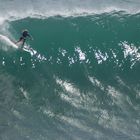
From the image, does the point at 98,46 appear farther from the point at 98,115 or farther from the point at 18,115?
the point at 18,115

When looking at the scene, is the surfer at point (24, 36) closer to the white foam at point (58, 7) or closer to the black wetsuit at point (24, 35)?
the black wetsuit at point (24, 35)

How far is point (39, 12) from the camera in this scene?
2592 centimetres

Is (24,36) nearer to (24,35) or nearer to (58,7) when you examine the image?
(24,35)

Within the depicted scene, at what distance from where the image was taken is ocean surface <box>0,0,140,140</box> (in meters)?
25.9

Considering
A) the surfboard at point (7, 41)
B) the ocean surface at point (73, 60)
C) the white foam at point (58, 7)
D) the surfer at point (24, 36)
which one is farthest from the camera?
the surfboard at point (7, 41)

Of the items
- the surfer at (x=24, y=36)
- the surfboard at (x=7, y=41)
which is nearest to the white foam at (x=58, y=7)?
the surfboard at (x=7, y=41)

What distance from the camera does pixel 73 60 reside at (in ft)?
89.8

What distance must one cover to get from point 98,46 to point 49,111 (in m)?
6.48

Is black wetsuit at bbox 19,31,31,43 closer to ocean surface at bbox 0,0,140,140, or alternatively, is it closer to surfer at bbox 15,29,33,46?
surfer at bbox 15,29,33,46

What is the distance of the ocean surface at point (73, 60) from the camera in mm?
25906

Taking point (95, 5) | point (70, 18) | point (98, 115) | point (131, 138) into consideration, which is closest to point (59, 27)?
point (70, 18)

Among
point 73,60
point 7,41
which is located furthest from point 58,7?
point 7,41

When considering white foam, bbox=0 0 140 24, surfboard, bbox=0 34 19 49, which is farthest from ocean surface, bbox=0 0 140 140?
surfboard, bbox=0 34 19 49

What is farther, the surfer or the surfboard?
the surfboard
